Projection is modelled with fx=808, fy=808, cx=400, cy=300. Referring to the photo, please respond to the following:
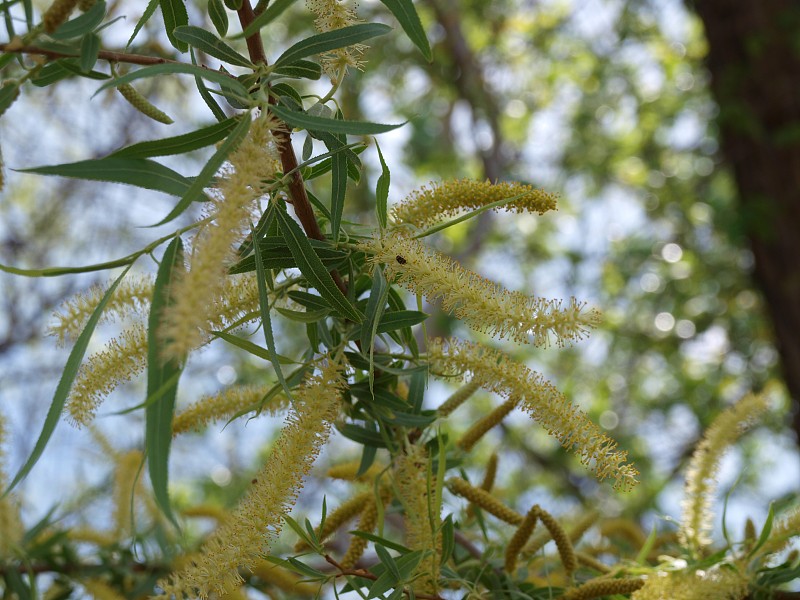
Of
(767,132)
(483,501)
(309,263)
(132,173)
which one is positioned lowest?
(483,501)

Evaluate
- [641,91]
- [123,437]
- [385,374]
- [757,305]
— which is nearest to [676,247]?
[757,305]

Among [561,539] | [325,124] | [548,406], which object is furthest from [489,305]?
[561,539]

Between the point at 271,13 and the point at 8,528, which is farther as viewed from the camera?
the point at 8,528

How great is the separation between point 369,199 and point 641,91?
192cm

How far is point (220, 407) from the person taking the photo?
106cm

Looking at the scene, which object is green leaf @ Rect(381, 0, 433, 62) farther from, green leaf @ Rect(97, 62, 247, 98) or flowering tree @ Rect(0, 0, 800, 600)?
green leaf @ Rect(97, 62, 247, 98)

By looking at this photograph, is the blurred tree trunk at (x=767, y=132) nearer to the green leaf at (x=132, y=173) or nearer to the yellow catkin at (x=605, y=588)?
the yellow catkin at (x=605, y=588)

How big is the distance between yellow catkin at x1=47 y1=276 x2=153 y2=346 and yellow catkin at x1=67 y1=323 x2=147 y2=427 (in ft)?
0.10

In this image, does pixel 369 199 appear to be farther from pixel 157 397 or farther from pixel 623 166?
pixel 157 397

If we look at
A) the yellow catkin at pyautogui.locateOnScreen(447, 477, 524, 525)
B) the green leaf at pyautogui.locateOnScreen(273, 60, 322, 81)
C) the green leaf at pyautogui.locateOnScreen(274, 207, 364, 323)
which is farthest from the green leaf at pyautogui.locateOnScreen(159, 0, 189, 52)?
the yellow catkin at pyautogui.locateOnScreen(447, 477, 524, 525)

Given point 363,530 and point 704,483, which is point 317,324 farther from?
point 704,483

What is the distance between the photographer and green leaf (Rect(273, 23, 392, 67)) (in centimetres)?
86

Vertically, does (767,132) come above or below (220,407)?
above

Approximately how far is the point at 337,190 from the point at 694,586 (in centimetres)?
65
